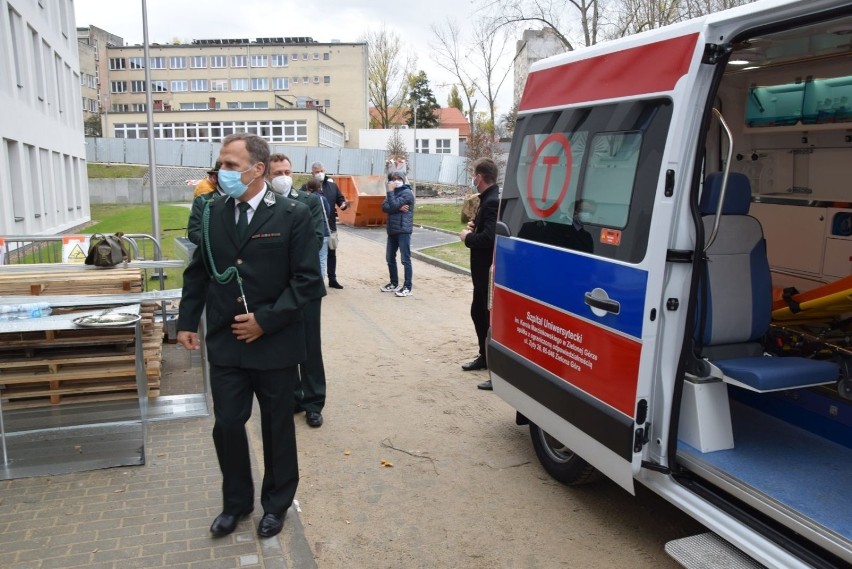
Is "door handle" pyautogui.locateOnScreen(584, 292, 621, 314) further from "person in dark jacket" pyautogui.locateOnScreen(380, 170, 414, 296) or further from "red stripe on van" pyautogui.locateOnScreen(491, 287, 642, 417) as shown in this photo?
"person in dark jacket" pyautogui.locateOnScreen(380, 170, 414, 296)

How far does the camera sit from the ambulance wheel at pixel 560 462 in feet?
14.4

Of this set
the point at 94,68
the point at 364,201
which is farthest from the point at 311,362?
the point at 94,68

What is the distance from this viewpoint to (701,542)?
322cm

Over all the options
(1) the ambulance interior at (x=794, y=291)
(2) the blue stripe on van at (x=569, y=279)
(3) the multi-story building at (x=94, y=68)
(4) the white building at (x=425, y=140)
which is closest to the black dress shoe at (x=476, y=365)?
(2) the blue stripe on van at (x=569, y=279)

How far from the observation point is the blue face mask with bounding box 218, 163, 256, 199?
3.62 m

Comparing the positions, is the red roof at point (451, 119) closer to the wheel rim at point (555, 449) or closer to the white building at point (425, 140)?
the white building at point (425, 140)

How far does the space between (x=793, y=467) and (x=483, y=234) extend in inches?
143

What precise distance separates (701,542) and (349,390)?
4125 mm

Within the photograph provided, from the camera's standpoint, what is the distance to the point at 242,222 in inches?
146

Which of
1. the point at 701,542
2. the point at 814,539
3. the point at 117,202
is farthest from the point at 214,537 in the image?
the point at 117,202

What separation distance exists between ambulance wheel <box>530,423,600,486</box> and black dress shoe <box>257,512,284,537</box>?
178cm

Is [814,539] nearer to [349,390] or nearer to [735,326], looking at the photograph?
[735,326]

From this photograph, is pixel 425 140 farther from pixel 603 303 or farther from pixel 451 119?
pixel 603 303

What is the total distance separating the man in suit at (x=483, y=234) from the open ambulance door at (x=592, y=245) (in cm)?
169
